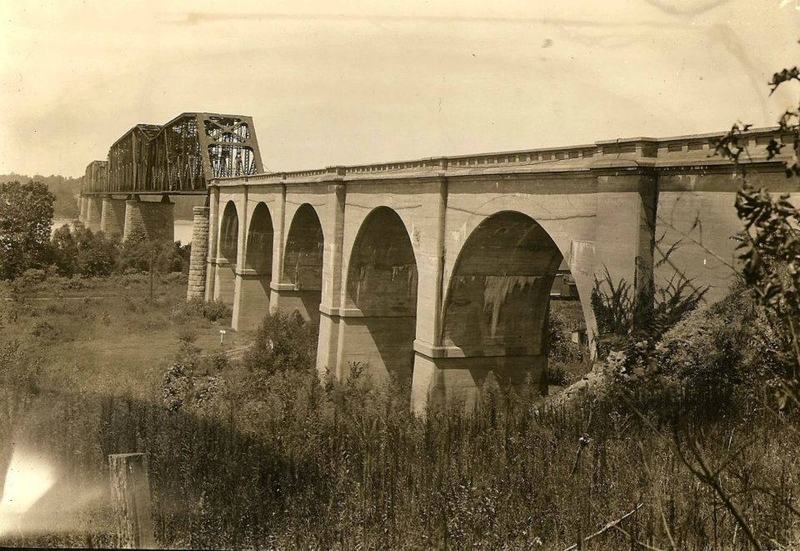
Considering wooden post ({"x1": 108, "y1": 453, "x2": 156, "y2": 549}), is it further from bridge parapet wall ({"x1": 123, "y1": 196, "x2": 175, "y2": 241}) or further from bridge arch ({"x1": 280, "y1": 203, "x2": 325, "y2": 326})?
bridge parapet wall ({"x1": 123, "y1": 196, "x2": 175, "y2": 241})

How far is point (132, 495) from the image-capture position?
5.14 metres

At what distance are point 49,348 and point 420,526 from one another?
77.9ft

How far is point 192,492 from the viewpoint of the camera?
685cm

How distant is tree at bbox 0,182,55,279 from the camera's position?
1676 inches

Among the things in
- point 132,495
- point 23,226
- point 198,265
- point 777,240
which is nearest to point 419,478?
point 132,495

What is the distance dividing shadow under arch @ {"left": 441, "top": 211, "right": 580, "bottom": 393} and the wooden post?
12.0m

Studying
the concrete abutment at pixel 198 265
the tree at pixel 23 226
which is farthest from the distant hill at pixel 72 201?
the concrete abutment at pixel 198 265

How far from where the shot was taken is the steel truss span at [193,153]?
5127 cm

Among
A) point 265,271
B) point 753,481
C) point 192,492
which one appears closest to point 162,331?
point 265,271

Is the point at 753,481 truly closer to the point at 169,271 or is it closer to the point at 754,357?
the point at 754,357

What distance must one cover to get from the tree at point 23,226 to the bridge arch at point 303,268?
20741 mm

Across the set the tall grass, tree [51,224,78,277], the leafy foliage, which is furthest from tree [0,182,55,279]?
the leafy foliage

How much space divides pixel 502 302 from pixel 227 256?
2641 cm

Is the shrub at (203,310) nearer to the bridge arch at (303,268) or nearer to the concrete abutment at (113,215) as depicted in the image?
the bridge arch at (303,268)
